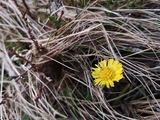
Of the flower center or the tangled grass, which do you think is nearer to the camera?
the flower center

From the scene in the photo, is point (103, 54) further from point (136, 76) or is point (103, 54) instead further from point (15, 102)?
point (15, 102)

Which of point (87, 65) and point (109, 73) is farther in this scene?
point (87, 65)

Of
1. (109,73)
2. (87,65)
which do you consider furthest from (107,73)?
(87,65)

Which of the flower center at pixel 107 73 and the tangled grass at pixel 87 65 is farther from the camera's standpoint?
the tangled grass at pixel 87 65

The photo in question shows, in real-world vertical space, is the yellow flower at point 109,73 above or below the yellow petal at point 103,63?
below

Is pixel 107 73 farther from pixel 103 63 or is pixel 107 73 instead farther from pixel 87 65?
pixel 87 65
